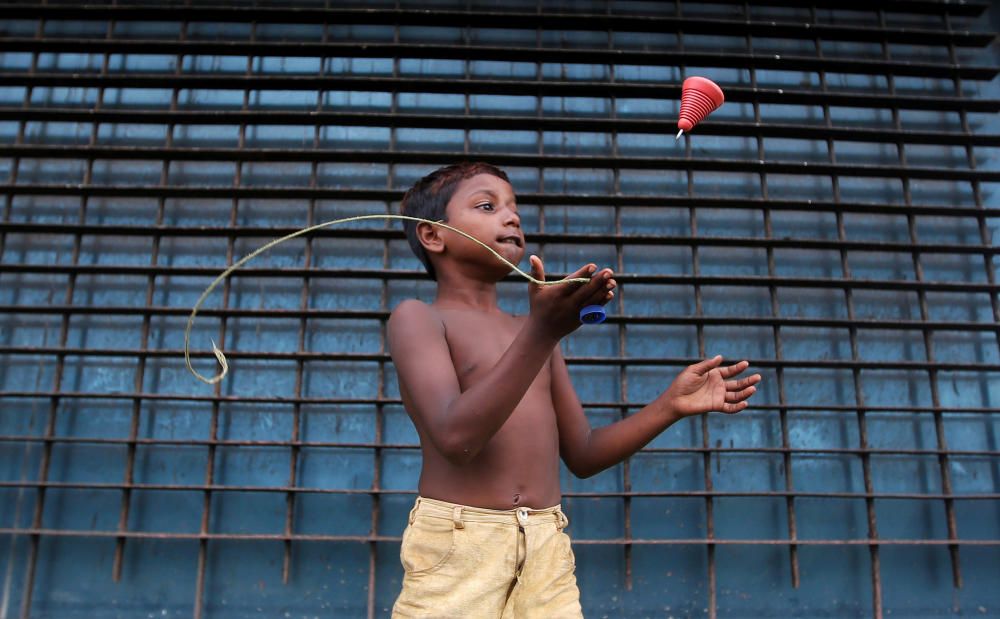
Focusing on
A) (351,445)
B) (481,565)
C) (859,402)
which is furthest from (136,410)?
(859,402)

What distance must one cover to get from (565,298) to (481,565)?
1.52 feet

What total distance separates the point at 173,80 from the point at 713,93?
2.05 m

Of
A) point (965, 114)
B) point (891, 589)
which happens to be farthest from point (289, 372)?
point (965, 114)

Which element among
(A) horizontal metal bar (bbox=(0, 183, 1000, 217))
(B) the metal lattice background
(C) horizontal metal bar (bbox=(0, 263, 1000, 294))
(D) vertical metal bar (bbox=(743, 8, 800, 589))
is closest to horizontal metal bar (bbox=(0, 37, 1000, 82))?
(B) the metal lattice background

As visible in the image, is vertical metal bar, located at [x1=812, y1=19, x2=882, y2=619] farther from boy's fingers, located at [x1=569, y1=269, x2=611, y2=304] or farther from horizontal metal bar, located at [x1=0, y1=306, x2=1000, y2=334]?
boy's fingers, located at [x1=569, y1=269, x2=611, y2=304]

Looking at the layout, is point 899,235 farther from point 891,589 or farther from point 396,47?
point 396,47

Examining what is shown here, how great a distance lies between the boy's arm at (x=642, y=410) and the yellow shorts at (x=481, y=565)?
237 mm

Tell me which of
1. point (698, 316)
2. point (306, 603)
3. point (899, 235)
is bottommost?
point (306, 603)

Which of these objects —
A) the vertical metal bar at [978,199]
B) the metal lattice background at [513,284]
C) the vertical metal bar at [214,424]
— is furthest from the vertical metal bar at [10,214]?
the vertical metal bar at [978,199]

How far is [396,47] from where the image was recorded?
266 centimetres

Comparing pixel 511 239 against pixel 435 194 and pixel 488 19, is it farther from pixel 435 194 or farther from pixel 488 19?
pixel 488 19

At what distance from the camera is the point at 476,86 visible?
8.72 ft

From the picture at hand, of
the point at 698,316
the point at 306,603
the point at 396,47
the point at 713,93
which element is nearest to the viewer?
the point at 713,93

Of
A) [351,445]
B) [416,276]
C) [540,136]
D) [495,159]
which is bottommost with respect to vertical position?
[351,445]
